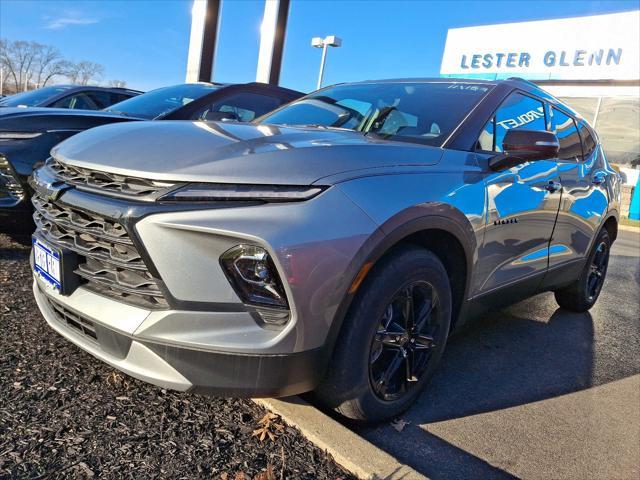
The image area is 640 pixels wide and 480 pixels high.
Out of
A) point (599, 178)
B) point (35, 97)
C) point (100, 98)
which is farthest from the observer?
point (100, 98)

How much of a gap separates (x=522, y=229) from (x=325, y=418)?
1626mm

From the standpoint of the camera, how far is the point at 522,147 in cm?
267

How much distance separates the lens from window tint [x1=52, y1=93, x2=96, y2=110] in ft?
19.7

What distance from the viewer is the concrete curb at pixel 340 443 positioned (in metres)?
1.88

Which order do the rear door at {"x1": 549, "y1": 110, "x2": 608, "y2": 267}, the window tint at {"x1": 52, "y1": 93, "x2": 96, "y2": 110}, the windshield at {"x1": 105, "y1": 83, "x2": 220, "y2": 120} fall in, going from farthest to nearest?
the window tint at {"x1": 52, "y1": 93, "x2": 96, "y2": 110}, the windshield at {"x1": 105, "y1": 83, "x2": 220, "y2": 120}, the rear door at {"x1": 549, "y1": 110, "x2": 608, "y2": 267}

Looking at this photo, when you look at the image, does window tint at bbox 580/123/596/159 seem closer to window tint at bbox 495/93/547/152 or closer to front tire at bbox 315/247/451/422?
window tint at bbox 495/93/547/152

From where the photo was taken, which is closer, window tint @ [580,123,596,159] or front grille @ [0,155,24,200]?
front grille @ [0,155,24,200]

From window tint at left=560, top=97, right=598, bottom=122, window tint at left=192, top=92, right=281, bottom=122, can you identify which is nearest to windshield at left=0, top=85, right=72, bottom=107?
window tint at left=192, top=92, right=281, bottom=122

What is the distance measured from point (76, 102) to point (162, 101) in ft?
6.39

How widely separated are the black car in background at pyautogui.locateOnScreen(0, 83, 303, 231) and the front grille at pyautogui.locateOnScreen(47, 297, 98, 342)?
1451 millimetres

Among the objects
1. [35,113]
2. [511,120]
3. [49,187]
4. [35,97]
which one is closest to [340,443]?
[49,187]

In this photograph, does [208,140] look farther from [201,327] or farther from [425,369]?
[425,369]

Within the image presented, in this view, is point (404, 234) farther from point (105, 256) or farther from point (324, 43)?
point (324, 43)

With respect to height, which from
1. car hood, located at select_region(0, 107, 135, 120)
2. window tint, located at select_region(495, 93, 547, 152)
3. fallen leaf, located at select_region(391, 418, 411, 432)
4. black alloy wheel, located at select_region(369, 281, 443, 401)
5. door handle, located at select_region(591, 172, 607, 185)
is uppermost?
window tint, located at select_region(495, 93, 547, 152)
